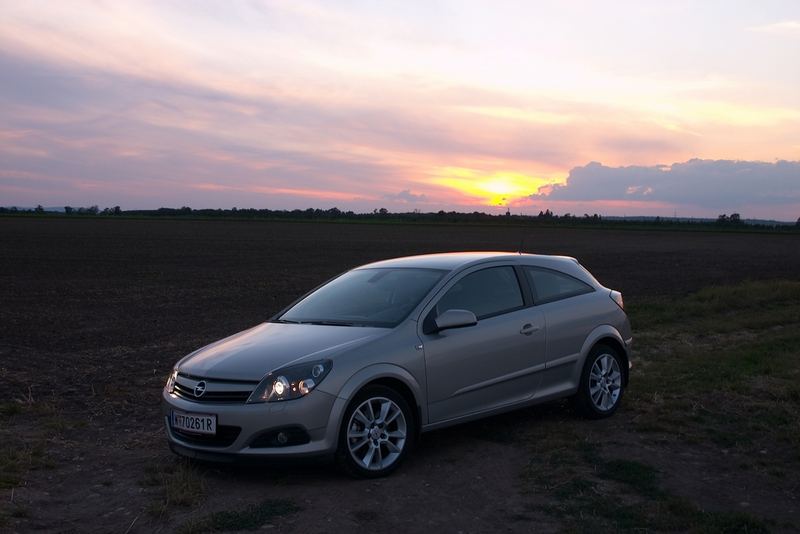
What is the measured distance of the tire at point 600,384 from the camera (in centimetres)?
744

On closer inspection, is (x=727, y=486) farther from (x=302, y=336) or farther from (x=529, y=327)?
(x=302, y=336)

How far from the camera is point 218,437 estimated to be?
5.64 m

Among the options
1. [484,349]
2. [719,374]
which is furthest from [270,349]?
[719,374]

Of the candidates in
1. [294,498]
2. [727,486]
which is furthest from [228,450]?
[727,486]

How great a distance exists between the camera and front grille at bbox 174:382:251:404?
559cm

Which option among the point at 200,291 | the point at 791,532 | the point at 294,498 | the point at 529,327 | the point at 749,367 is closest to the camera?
the point at 791,532

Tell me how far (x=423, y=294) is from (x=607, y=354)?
2.17 meters

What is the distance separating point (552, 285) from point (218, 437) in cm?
334

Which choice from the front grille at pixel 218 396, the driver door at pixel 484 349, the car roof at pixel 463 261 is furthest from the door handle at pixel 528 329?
the front grille at pixel 218 396

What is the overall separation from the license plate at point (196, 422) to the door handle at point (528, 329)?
2.63 m

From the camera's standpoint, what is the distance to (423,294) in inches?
258

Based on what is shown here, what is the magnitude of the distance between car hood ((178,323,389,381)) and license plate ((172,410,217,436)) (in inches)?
10.9

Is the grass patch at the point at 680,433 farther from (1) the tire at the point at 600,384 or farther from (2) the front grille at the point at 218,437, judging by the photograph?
(2) the front grille at the point at 218,437

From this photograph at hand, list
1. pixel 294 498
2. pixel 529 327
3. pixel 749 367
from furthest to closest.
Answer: pixel 749 367
pixel 529 327
pixel 294 498
